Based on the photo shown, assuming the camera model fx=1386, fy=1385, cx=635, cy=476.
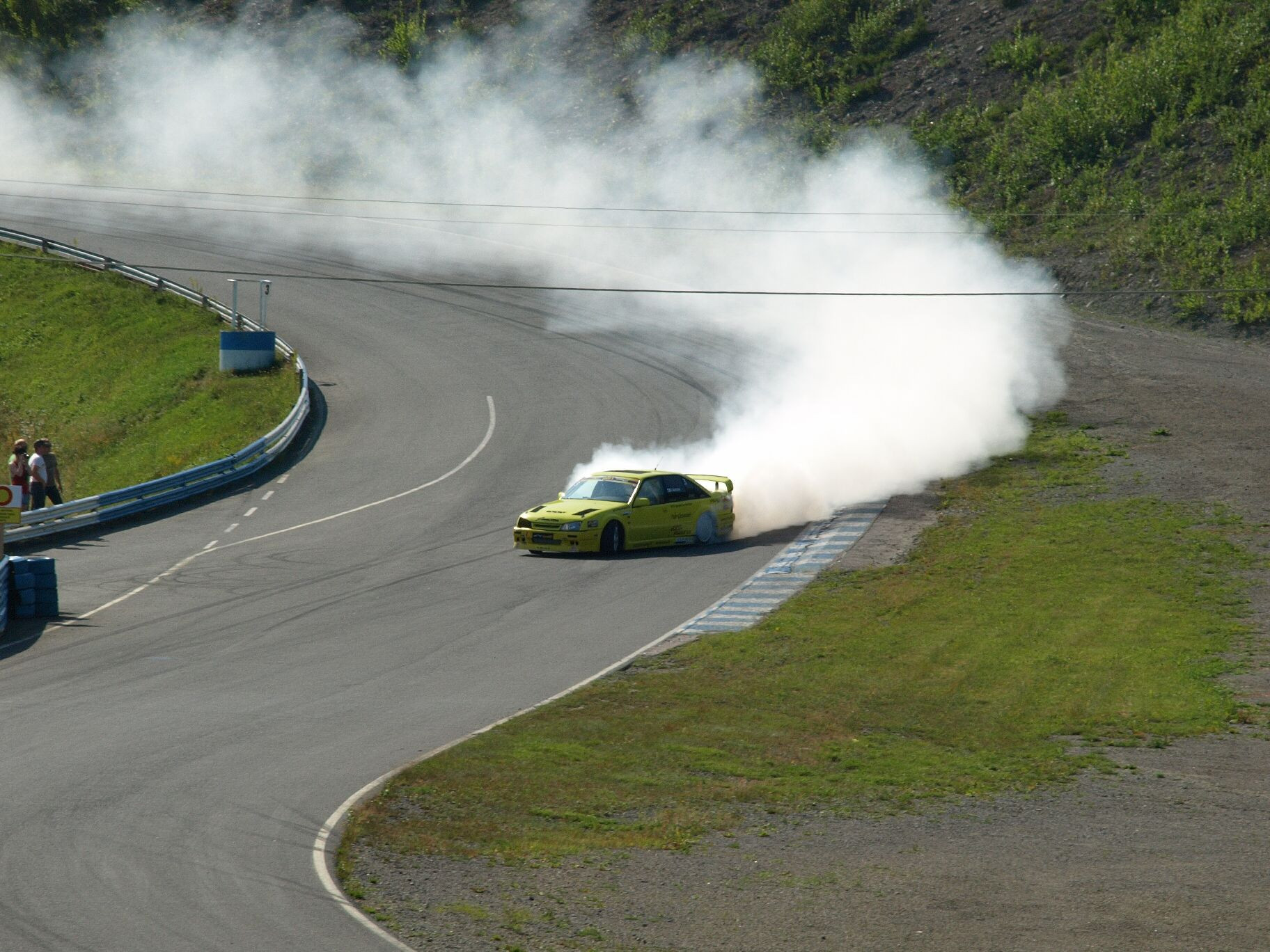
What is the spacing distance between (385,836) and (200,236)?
172 ft

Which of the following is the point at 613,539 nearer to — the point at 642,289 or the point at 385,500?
the point at 385,500

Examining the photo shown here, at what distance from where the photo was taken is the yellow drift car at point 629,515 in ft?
81.4

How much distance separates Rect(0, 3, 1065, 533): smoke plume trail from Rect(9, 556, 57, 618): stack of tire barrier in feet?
42.9

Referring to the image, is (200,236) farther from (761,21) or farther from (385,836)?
(385,836)

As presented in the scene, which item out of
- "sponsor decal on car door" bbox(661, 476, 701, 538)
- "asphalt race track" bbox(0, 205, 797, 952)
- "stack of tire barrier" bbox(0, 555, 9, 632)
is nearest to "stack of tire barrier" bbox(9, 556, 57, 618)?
"stack of tire barrier" bbox(0, 555, 9, 632)

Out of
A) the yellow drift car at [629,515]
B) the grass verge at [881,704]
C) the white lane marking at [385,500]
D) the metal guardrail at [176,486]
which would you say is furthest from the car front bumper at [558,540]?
the metal guardrail at [176,486]

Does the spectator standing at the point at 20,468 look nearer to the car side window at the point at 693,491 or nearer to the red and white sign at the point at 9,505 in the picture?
the red and white sign at the point at 9,505

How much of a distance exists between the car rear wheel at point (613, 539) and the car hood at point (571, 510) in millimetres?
311

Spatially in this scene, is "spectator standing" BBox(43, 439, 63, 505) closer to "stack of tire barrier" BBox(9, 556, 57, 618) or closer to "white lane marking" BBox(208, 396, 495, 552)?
"white lane marking" BBox(208, 396, 495, 552)

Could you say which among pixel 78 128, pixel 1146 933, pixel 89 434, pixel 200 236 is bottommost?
pixel 1146 933

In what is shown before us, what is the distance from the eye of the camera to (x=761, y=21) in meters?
69.0

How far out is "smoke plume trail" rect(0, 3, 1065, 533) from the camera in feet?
108

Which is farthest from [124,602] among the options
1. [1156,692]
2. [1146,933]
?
[1146,933]

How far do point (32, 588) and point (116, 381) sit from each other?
26276 millimetres
